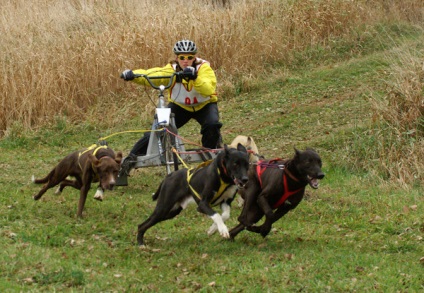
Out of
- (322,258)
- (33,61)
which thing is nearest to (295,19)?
(33,61)

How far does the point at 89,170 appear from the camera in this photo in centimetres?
900

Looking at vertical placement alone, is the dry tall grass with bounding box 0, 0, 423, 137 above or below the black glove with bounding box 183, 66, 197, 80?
below

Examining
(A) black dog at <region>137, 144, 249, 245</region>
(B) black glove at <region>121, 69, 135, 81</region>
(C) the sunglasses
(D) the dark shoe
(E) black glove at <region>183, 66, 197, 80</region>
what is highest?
(C) the sunglasses

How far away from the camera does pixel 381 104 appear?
470 inches

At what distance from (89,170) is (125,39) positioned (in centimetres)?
846

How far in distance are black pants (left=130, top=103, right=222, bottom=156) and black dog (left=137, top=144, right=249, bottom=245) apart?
7.80ft

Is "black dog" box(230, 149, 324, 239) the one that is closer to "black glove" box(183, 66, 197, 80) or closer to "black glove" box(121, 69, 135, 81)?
"black glove" box(183, 66, 197, 80)

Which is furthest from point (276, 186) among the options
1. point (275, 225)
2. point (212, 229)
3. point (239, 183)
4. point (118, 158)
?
point (118, 158)

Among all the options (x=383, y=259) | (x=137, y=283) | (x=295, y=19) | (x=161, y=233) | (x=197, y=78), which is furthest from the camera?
(x=295, y=19)

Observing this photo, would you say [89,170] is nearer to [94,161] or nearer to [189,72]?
[94,161]

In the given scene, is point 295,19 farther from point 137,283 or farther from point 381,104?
point 137,283

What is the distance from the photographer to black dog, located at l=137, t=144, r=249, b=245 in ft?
23.8

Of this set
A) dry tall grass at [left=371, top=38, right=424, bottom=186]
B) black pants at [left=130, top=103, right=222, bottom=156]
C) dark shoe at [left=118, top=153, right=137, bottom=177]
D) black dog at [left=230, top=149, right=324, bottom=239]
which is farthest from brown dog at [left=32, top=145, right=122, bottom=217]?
dry tall grass at [left=371, top=38, right=424, bottom=186]

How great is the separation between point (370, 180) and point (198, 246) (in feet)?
13.0
